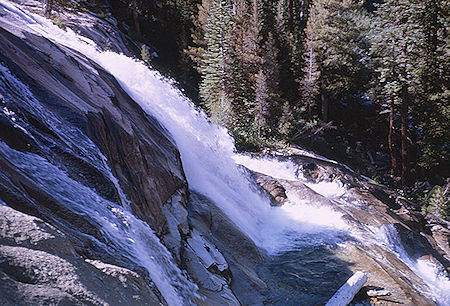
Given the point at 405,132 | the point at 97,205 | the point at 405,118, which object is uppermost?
the point at 405,118

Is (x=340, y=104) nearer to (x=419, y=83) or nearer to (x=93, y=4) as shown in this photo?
(x=419, y=83)

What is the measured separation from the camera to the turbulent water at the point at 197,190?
3.62 m

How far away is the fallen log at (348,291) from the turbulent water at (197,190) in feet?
3.28

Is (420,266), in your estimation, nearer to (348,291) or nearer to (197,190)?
(348,291)

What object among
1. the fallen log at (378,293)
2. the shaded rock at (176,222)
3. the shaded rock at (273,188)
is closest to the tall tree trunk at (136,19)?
the shaded rock at (273,188)

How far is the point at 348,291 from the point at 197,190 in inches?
183

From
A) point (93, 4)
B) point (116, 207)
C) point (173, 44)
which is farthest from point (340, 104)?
point (116, 207)

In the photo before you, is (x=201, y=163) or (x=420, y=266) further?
(x=201, y=163)

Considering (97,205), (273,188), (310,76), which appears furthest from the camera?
(310,76)

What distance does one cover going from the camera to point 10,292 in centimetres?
171

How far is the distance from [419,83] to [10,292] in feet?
63.4

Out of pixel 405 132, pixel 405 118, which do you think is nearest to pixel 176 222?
pixel 405 132

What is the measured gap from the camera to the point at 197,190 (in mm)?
8953

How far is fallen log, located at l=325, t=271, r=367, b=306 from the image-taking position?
252 inches
